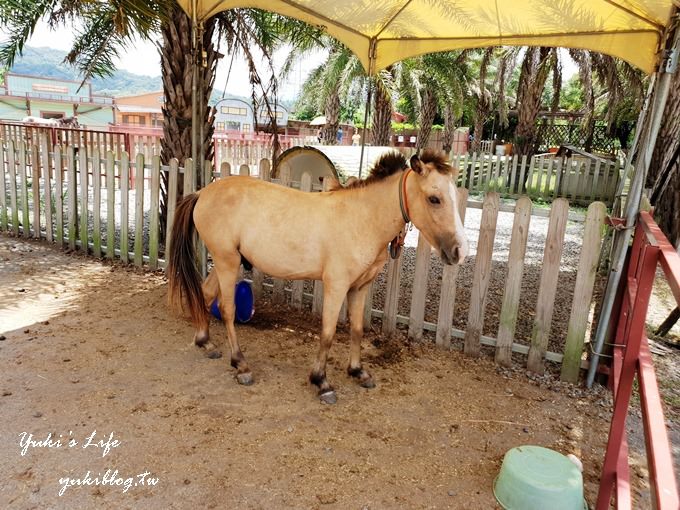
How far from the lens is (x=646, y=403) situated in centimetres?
155

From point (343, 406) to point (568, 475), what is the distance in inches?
56.6

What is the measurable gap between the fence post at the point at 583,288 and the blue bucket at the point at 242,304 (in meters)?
2.76

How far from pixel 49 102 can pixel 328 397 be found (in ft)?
171

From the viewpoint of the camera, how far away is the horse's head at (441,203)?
2.71 m

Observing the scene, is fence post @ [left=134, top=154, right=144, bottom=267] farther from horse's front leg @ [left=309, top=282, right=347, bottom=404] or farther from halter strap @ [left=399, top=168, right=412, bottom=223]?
halter strap @ [left=399, top=168, right=412, bottom=223]

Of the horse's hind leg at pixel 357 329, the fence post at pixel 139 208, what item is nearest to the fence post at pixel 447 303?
the horse's hind leg at pixel 357 329

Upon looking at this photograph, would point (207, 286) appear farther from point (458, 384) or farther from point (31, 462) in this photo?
point (458, 384)

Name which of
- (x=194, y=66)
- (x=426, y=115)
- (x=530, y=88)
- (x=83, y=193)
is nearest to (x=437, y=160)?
(x=194, y=66)

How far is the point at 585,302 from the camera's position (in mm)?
3533

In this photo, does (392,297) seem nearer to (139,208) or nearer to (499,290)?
(499,290)

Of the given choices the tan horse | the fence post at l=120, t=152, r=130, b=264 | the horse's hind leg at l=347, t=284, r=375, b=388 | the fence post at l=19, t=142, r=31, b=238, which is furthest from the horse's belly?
the fence post at l=19, t=142, r=31, b=238

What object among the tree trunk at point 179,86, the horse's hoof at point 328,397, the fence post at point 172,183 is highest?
the tree trunk at point 179,86

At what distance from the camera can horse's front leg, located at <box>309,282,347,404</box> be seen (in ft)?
10.3

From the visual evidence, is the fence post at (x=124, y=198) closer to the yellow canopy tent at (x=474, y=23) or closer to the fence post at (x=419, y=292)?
the yellow canopy tent at (x=474, y=23)
